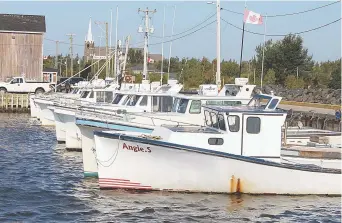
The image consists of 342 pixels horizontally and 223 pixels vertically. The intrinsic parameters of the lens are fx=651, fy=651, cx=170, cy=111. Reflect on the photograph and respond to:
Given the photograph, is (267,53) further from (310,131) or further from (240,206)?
(240,206)

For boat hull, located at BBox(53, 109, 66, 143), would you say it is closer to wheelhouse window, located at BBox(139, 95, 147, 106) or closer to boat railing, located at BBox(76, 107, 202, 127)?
wheelhouse window, located at BBox(139, 95, 147, 106)

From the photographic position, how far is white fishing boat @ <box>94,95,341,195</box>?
776 inches

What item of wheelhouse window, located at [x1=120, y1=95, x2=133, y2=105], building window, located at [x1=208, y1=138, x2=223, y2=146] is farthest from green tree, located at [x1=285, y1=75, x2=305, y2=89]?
building window, located at [x1=208, y1=138, x2=223, y2=146]

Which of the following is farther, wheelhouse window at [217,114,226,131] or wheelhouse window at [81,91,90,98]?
wheelhouse window at [81,91,90,98]

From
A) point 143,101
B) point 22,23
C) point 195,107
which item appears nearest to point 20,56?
point 22,23

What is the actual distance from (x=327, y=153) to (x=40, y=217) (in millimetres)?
9488

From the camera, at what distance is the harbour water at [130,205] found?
58.4ft

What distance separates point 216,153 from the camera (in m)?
19.5

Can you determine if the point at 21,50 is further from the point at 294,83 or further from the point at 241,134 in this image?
the point at 241,134

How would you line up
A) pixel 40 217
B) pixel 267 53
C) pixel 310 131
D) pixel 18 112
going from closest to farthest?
pixel 40 217, pixel 310 131, pixel 18 112, pixel 267 53

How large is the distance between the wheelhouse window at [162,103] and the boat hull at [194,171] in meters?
8.06

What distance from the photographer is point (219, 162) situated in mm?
19672

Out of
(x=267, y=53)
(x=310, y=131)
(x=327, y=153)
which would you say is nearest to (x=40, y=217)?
(x=327, y=153)

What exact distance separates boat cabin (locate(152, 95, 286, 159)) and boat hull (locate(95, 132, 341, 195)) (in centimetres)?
43
